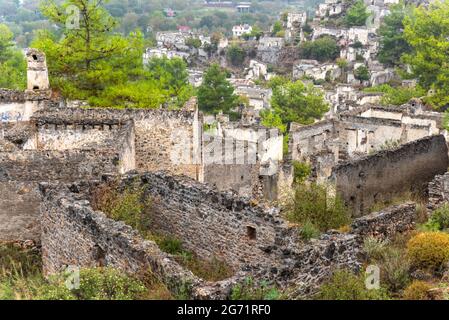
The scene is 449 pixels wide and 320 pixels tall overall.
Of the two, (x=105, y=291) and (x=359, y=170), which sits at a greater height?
(x=105, y=291)

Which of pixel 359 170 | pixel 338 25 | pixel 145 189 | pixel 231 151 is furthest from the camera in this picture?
pixel 338 25

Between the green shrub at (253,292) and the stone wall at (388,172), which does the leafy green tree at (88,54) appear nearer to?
the stone wall at (388,172)

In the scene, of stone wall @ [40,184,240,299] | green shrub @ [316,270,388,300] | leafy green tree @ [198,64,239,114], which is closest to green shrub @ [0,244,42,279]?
stone wall @ [40,184,240,299]

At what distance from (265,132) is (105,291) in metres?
27.2

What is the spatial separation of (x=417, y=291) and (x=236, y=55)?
343 feet

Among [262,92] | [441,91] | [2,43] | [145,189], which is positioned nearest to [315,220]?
[145,189]

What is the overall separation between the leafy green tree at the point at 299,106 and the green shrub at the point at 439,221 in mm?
45262

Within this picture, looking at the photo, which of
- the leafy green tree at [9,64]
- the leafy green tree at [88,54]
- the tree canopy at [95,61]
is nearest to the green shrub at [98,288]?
the tree canopy at [95,61]

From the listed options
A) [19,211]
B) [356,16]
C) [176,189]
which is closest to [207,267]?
[176,189]

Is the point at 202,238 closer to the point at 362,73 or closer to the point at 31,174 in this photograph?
the point at 31,174

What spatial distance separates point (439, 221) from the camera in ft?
39.6
